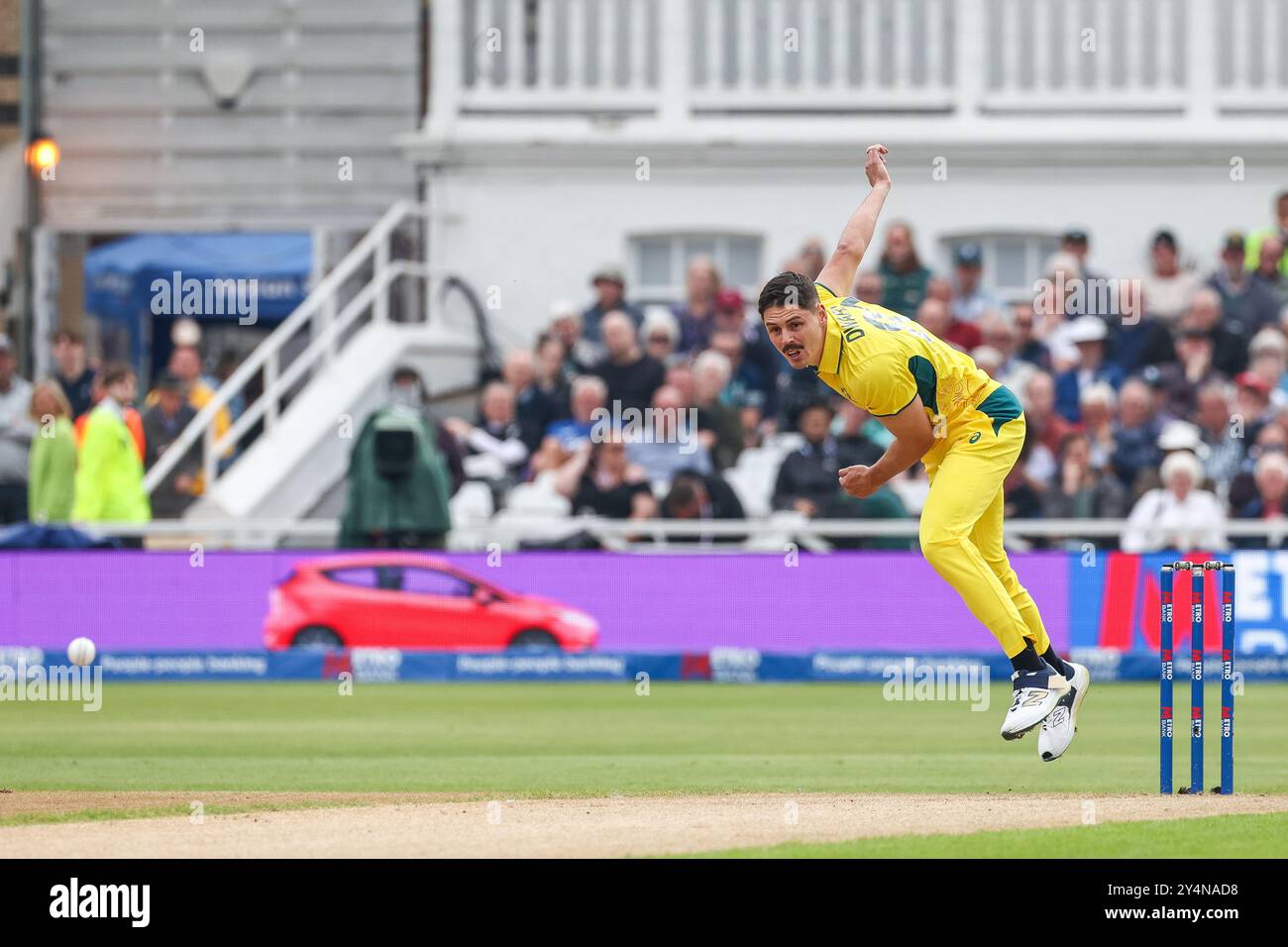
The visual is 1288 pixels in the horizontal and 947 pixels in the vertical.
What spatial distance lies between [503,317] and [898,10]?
5.74 m

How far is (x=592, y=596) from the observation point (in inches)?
864

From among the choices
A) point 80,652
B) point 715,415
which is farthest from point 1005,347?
point 80,652

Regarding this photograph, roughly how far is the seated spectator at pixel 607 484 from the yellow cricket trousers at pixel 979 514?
1079 centimetres

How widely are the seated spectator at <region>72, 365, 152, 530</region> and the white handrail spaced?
0.68 metres

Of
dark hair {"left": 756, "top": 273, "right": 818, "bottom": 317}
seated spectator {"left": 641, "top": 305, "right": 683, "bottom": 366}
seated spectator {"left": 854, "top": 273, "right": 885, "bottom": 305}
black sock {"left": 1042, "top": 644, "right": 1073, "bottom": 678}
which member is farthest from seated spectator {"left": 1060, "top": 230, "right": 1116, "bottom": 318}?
dark hair {"left": 756, "top": 273, "right": 818, "bottom": 317}

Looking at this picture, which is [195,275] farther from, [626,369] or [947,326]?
[947,326]

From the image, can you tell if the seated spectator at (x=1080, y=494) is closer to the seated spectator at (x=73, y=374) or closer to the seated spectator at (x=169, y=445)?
the seated spectator at (x=169, y=445)

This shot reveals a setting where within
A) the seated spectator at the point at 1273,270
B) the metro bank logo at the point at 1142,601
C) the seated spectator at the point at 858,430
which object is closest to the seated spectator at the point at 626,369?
the seated spectator at the point at 858,430

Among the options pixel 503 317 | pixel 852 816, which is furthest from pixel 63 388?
pixel 852 816

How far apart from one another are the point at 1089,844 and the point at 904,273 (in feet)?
47.3

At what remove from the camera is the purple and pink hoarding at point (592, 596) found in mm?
21781

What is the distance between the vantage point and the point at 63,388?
25.2m

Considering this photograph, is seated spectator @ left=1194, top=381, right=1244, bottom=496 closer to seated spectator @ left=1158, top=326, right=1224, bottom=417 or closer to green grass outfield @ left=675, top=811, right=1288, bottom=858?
seated spectator @ left=1158, top=326, right=1224, bottom=417

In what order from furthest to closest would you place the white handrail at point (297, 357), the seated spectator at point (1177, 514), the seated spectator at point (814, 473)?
the white handrail at point (297, 357) → the seated spectator at point (814, 473) → the seated spectator at point (1177, 514)
